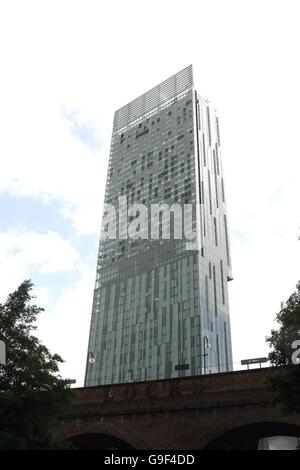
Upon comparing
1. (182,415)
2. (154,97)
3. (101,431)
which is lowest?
(101,431)

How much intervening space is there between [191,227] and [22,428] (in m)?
77.2

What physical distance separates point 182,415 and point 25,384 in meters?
9.01

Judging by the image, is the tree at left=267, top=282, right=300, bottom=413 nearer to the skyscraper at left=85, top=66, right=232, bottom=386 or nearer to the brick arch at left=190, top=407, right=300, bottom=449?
the brick arch at left=190, top=407, right=300, bottom=449

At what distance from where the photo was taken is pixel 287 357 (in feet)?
53.0

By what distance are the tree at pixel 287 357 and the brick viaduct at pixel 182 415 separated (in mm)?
5569

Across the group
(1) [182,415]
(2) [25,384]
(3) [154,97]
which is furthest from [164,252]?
(2) [25,384]

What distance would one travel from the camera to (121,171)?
382 feet

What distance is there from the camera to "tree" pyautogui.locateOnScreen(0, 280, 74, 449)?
16453mm

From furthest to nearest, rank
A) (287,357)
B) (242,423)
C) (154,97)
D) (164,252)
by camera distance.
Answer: (154,97), (164,252), (242,423), (287,357)

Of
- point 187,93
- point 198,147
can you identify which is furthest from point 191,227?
point 187,93

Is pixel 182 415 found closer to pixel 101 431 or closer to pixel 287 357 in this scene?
pixel 101 431

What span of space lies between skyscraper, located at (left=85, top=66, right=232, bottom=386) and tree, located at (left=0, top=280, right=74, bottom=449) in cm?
5802

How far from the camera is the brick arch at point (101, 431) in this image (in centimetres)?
2339

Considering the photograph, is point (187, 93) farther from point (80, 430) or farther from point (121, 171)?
point (80, 430)
